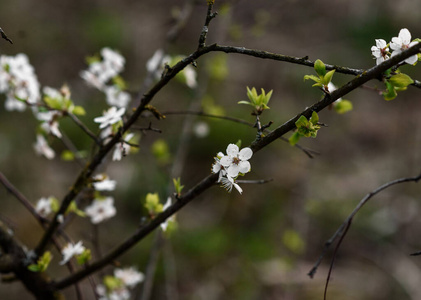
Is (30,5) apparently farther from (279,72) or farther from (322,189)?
(322,189)

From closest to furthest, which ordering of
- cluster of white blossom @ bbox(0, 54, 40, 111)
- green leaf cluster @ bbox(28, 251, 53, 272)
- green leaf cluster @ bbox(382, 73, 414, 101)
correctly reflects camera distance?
green leaf cluster @ bbox(382, 73, 414, 101) < green leaf cluster @ bbox(28, 251, 53, 272) < cluster of white blossom @ bbox(0, 54, 40, 111)

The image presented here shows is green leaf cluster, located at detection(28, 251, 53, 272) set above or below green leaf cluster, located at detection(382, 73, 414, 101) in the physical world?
below

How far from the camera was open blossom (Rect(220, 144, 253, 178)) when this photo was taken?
0.73m

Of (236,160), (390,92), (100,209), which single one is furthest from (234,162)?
(100,209)

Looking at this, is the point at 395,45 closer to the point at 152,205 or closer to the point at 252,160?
the point at 152,205

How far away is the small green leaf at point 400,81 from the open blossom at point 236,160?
0.91 ft

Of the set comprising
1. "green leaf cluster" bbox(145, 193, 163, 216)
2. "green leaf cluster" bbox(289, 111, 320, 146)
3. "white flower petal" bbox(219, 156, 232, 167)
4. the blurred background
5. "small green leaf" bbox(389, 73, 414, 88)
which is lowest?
"white flower petal" bbox(219, 156, 232, 167)

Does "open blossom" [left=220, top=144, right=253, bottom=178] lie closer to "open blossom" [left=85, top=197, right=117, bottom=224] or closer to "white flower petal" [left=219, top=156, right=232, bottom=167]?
"white flower petal" [left=219, top=156, right=232, bottom=167]

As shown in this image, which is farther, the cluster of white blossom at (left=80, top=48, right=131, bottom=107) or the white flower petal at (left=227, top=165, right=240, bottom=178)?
the cluster of white blossom at (left=80, top=48, right=131, bottom=107)

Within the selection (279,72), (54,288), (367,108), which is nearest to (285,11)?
(279,72)

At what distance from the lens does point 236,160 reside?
2.43 ft

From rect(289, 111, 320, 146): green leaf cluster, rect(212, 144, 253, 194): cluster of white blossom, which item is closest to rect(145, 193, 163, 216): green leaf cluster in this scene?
rect(212, 144, 253, 194): cluster of white blossom

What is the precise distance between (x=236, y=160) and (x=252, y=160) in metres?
2.80

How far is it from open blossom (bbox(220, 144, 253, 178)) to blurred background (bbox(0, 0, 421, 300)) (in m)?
0.97
